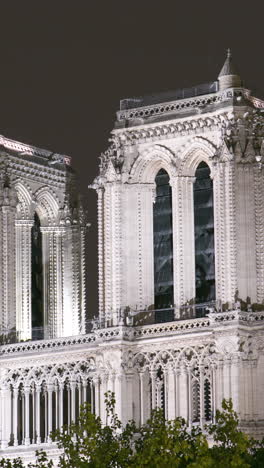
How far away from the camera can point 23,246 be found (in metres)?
92.1

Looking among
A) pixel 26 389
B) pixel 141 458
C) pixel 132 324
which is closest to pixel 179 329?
pixel 132 324

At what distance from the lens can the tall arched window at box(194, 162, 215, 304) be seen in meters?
85.1

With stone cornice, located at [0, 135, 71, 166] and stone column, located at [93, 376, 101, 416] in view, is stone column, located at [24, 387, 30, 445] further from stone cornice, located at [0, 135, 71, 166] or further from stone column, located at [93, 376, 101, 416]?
stone cornice, located at [0, 135, 71, 166]

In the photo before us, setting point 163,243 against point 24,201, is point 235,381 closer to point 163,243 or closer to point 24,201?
point 163,243

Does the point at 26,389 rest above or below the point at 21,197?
below

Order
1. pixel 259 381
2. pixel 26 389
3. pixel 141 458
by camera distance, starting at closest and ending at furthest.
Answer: pixel 141 458, pixel 259 381, pixel 26 389

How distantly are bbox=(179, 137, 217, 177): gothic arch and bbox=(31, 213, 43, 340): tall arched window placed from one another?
32.5 ft

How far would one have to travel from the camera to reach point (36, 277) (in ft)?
307

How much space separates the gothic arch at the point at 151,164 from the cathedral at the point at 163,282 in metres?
0.04

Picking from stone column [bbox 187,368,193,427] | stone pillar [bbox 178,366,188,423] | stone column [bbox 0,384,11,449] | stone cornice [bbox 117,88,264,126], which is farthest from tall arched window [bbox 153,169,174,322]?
stone column [bbox 0,384,11,449]

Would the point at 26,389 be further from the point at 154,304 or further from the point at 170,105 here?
the point at 170,105

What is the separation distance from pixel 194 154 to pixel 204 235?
292 centimetres

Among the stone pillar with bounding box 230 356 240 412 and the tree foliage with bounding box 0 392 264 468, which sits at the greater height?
the stone pillar with bounding box 230 356 240 412

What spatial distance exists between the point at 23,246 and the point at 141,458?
2488 cm
